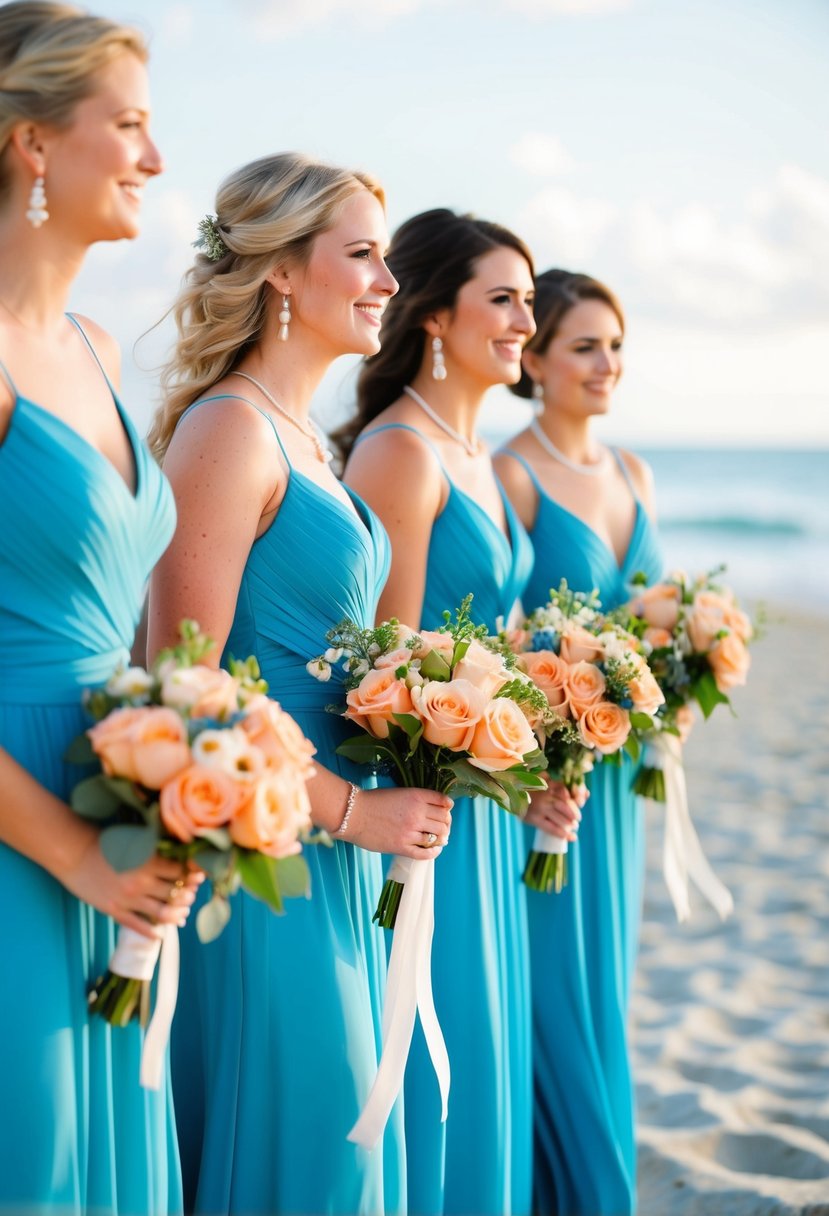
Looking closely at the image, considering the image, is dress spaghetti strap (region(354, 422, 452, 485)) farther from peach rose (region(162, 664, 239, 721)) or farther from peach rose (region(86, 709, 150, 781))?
peach rose (region(86, 709, 150, 781))

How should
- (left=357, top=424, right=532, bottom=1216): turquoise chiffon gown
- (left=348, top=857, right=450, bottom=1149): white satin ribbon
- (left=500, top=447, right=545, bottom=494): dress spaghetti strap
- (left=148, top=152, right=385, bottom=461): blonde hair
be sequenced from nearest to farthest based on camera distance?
(left=348, top=857, right=450, bottom=1149): white satin ribbon, (left=148, top=152, right=385, bottom=461): blonde hair, (left=357, top=424, right=532, bottom=1216): turquoise chiffon gown, (left=500, top=447, right=545, bottom=494): dress spaghetti strap

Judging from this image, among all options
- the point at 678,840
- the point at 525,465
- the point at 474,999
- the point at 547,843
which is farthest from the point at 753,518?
the point at 474,999

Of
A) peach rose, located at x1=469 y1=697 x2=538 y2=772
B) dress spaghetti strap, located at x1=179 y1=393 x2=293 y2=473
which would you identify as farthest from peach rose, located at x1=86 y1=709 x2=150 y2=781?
dress spaghetti strap, located at x1=179 y1=393 x2=293 y2=473

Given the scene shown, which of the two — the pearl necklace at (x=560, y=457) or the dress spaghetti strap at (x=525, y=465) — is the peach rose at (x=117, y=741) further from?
the pearl necklace at (x=560, y=457)

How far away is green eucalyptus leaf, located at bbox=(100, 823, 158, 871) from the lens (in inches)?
85.6

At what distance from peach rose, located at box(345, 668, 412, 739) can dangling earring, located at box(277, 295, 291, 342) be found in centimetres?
95

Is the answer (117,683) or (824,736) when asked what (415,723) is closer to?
(117,683)

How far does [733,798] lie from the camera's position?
10.0m

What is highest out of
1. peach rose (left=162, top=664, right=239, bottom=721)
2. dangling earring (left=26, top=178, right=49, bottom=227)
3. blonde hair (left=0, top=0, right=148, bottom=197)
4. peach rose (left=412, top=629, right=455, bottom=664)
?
blonde hair (left=0, top=0, right=148, bottom=197)

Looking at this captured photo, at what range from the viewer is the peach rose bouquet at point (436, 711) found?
3014mm

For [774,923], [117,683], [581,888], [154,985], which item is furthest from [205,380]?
[774,923]

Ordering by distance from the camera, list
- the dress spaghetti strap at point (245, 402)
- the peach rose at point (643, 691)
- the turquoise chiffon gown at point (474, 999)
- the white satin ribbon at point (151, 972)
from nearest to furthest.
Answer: the white satin ribbon at point (151, 972)
the dress spaghetti strap at point (245, 402)
the turquoise chiffon gown at point (474, 999)
the peach rose at point (643, 691)

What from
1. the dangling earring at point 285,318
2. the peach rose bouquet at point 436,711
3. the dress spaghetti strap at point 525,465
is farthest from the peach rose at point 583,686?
the dangling earring at point 285,318

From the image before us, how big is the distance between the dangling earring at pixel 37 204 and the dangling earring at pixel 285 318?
1035 millimetres
